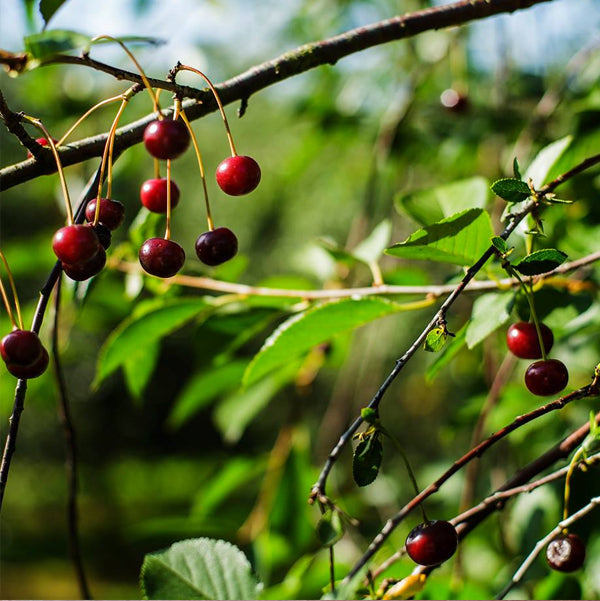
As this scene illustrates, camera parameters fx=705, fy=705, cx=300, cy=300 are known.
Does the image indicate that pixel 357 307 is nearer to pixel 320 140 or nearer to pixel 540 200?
pixel 540 200

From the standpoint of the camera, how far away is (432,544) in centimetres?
46

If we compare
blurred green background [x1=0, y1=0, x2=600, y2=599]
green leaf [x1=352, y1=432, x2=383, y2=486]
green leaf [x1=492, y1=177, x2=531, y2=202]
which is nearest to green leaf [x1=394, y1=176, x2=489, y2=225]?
blurred green background [x1=0, y1=0, x2=600, y2=599]

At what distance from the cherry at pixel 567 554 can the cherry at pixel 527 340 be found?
14 centimetres

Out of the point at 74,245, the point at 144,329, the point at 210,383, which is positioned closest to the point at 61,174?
the point at 74,245

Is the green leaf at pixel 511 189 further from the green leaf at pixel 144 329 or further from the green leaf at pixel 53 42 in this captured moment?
the green leaf at pixel 144 329

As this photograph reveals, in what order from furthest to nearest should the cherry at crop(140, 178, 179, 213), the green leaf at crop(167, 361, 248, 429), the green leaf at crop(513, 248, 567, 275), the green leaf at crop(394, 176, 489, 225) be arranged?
the green leaf at crop(167, 361, 248, 429) → the green leaf at crop(394, 176, 489, 225) → the cherry at crop(140, 178, 179, 213) → the green leaf at crop(513, 248, 567, 275)

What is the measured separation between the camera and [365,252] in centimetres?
92

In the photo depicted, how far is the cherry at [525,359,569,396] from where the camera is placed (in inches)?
20.2

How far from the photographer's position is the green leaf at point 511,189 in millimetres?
495

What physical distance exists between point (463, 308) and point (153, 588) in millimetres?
1191

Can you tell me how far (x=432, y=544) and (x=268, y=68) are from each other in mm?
352

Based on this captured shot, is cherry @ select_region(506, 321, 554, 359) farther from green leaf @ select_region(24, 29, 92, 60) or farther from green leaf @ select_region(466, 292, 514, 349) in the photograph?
green leaf @ select_region(24, 29, 92, 60)

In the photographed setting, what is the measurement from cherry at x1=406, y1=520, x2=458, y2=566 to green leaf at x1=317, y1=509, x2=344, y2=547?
0.05 metres

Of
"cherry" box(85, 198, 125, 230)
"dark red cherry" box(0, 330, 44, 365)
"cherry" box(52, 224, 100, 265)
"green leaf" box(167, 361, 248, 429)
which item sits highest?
"green leaf" box(167, 361, 248, 429)
